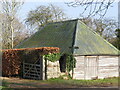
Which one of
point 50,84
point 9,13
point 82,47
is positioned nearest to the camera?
point 50,84

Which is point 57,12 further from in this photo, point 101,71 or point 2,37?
point 101,71

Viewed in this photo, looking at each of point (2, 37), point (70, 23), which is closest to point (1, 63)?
point (70, 23)

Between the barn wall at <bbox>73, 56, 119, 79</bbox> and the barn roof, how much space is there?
54cm

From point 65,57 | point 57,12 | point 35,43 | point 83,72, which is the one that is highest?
point 57,12

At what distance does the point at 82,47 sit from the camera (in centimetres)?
2184

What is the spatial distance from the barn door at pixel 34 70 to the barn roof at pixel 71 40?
10.1 feet

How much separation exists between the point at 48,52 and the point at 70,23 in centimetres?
702

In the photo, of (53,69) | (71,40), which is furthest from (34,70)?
(71,40)

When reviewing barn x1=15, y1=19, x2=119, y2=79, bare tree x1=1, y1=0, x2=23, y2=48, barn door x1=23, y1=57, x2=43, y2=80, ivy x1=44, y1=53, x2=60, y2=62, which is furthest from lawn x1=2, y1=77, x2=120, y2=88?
bare tree x1=1, y1=0, x2=23, y2=48

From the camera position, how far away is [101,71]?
2236 cm

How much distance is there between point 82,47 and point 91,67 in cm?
202

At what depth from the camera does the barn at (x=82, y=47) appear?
21156mm

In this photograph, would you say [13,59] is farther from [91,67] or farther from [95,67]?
[95,67]

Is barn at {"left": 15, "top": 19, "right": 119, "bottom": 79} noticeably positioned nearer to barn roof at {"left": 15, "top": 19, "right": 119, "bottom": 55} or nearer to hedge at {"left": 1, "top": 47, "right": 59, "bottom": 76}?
barn roof at {"left": 15, "top": 19, "right": 119, "bottom": 55}
